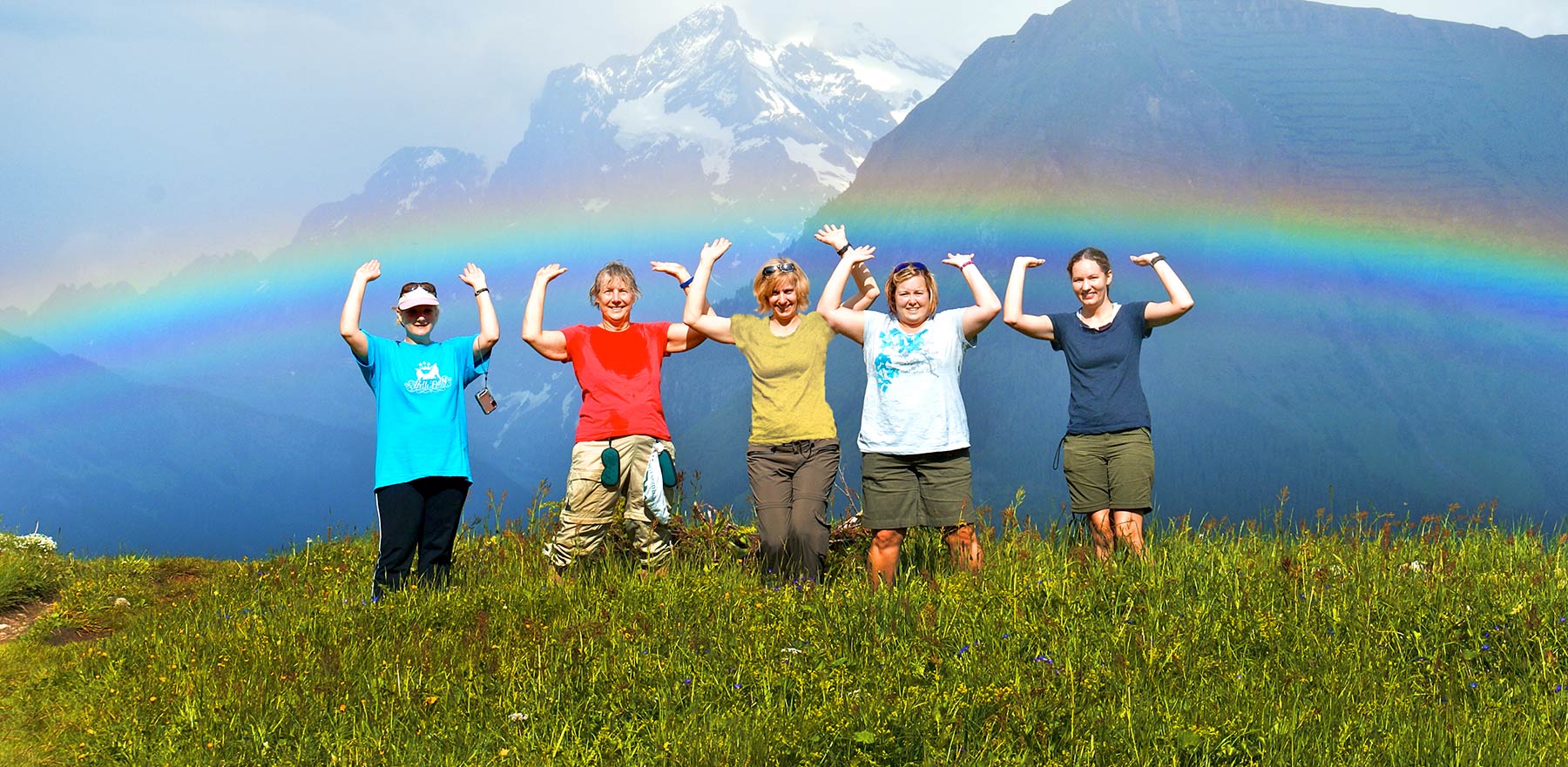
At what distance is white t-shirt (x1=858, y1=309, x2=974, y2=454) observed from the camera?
5992 mm

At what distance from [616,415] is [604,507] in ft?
2.03

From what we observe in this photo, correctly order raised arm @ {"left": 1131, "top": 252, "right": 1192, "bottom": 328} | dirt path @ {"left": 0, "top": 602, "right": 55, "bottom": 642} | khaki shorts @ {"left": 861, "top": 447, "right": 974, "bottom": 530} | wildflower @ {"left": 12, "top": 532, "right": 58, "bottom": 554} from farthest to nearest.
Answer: wildflower @ {"left": 12, "top": 532, "right": 58, "bottom": 554}, dirt path @ {"left": 0, "top": 602, "right": 55, "bottom": 642}, raised arm @ {"left": 1131, "top": 252, "right": 1192, "bottom": 328}, khaki shorts @ {"left": 861, "top": 447, "right": 974, "bottom": 530}

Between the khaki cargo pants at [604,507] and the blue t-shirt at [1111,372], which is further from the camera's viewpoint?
the khaki cargo pants at [604,507]

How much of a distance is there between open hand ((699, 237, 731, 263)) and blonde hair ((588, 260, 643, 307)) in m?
0.38

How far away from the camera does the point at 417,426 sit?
21.4 feet

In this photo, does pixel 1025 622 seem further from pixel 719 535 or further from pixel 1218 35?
pixel 1218 35

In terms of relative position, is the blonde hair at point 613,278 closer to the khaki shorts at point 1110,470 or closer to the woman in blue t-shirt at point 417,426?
the woman in blue t-shirt at point 417,426

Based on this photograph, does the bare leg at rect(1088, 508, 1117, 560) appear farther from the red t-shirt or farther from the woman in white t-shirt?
the red t-shirt

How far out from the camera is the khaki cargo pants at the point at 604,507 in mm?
6547

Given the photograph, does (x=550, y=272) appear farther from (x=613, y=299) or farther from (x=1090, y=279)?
(x=1090, y=279)

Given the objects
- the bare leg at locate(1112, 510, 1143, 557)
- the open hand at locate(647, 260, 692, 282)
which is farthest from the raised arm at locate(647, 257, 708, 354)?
the bare leg at locate(1112, 510, 1143, 557)

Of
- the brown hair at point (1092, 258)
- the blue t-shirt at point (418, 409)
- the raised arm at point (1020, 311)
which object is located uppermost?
the brown hair at point (1092, 258)

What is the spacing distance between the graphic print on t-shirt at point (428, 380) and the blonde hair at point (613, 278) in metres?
1.08

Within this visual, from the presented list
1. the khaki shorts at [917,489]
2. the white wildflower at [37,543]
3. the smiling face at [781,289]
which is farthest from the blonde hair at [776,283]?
the white wildflower at [37,543]
